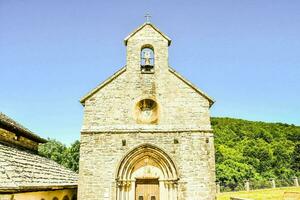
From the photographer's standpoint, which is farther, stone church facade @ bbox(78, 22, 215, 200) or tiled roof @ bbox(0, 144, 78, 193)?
stone church facade @ bbox(78, 22, 215, 200)

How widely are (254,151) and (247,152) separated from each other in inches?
54.1

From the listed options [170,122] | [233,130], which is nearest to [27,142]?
[170,122]

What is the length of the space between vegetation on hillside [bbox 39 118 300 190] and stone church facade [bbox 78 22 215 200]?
2237 centimetres

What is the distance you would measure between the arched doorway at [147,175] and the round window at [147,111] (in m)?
1.36

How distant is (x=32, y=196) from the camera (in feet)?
41.2

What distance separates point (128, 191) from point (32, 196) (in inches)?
169

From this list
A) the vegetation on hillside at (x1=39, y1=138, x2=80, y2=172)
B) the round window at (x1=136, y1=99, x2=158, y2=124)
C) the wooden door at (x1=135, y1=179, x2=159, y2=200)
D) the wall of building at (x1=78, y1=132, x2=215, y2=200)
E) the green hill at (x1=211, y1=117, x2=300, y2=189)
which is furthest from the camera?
the green hill at (x1=211, y1=117, x2=300, y2=189)

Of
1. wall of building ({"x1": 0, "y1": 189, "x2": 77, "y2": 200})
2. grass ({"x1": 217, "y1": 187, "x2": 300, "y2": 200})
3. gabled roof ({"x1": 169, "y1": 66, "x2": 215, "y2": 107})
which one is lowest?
grass ({"x1": 217, "y1": 187, "x2": 300, "y2": 200})

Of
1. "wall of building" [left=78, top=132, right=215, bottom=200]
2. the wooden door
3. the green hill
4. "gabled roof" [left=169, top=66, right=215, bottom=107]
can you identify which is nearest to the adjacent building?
"wall of building" [left=78, top=132, right=215, bottom=200]

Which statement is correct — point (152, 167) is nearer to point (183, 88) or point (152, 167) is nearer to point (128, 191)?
point (128, 191)

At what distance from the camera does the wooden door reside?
14625mm

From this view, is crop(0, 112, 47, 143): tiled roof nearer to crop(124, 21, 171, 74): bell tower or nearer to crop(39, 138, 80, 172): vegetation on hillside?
crop(124, 21, 171, 74): bell tower

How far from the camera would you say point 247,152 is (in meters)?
53.2

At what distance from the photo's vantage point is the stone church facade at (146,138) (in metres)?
14.0
